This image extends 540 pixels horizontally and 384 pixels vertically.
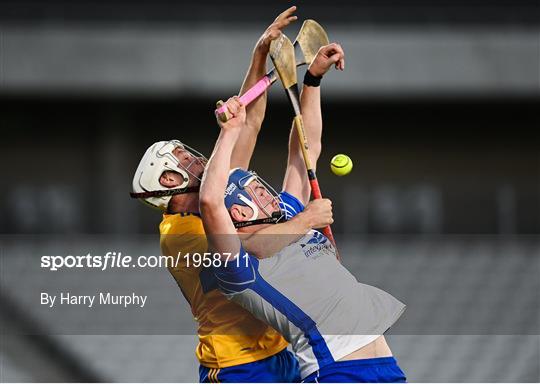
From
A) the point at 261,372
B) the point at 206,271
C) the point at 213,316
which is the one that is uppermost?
the point at 206,271

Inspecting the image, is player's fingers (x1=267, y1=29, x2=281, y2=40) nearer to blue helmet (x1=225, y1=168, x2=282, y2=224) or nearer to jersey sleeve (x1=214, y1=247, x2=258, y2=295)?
blue helmet (x1=225, y1=168, x2=282, y2=224)

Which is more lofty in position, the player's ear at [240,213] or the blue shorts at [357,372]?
the player's ear at [240,213]

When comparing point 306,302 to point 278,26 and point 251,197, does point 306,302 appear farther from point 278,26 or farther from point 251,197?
point 278,26

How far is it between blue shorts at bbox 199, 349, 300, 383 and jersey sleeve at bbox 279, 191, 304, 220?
28cm

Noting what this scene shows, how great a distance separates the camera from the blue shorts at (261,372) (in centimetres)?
191

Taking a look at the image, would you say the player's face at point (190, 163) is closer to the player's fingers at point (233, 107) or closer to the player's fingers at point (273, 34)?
the player's fingers at point (233, 107)

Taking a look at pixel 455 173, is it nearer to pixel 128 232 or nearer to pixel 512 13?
pixel 512 13

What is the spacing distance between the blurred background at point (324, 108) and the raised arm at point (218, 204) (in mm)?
5356

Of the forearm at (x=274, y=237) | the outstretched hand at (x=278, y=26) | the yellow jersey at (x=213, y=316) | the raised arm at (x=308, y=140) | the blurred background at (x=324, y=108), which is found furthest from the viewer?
the blurred background at (x=324, y=108)

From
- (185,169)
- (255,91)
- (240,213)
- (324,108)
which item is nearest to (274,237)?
(240,213)

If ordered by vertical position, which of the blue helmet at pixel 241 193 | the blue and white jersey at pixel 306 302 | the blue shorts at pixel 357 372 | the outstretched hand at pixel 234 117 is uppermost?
the outstretched hand at pixel 234 117

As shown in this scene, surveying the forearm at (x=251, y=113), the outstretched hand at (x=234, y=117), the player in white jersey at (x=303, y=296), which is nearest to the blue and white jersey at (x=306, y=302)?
the player in white jersey at (x=303, y=296)

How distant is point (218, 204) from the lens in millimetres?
1668

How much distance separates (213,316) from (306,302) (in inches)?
9.2
